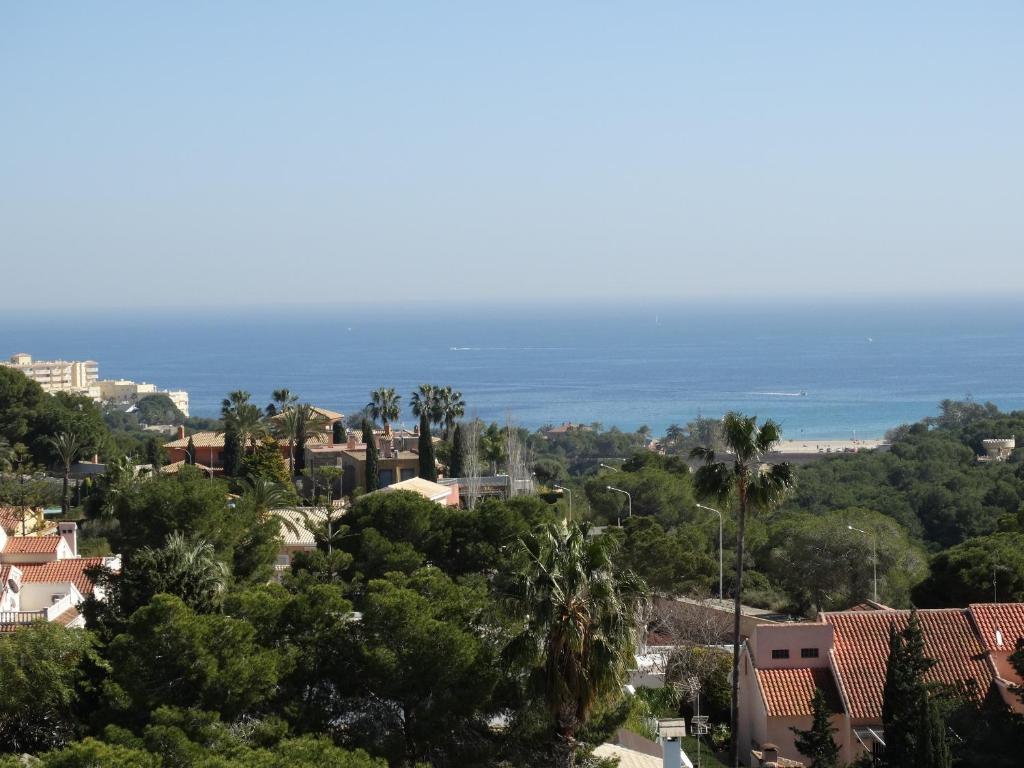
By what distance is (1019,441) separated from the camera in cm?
8512

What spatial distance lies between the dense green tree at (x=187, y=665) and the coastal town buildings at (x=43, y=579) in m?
7.07

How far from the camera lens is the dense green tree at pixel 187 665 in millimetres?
17812

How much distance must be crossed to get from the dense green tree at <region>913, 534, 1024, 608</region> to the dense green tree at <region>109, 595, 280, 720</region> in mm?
18072

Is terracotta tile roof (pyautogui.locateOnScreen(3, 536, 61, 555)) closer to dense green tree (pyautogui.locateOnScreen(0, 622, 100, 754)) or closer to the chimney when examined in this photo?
the chimney

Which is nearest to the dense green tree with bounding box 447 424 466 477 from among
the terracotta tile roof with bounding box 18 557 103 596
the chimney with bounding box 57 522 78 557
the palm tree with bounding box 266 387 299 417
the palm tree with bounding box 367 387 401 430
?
the palm tree with bounding box 367 387 401 430

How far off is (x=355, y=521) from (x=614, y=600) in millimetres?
16028

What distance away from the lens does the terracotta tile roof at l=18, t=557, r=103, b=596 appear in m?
29.2

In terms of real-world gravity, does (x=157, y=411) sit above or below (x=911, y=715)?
below

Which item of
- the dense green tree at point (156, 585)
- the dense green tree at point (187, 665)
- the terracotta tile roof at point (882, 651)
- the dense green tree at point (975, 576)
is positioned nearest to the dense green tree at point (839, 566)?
the dense green tree at point (975, 576)

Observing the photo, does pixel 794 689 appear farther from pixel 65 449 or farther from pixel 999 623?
pixel 65 449

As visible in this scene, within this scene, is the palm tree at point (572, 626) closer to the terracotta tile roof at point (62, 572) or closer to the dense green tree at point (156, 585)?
the dense green tree at point (156, 585)

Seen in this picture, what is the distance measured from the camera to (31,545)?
31391 millimetres

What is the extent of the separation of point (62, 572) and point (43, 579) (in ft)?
1.58

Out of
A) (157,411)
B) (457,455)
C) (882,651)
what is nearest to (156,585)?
(882,651)
